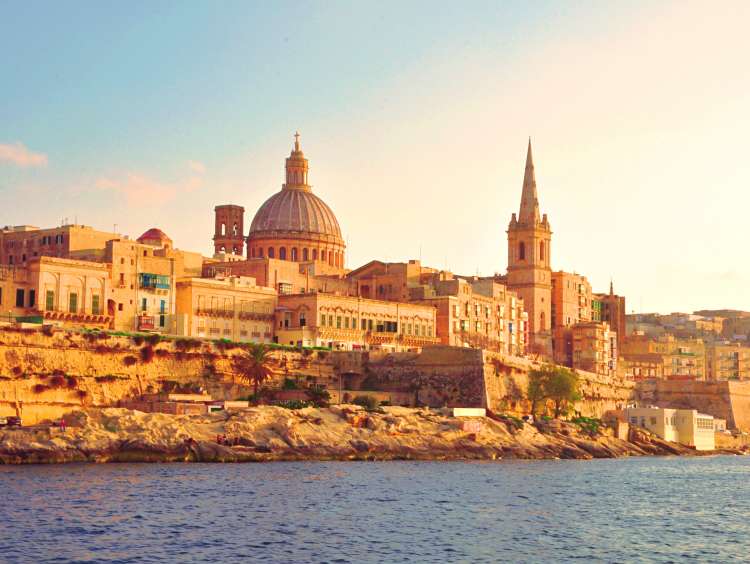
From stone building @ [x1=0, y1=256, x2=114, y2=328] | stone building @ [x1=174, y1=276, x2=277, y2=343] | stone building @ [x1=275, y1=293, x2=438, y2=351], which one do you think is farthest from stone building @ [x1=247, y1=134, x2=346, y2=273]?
stone building @ [x1=0, y1=256, x2=114, y2=328]

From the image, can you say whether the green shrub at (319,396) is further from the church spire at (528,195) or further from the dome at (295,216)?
the church spire at (528,195)

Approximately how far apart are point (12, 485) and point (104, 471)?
5.87 meters

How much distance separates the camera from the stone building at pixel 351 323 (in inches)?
3098

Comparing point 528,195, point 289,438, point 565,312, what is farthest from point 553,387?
point 528,195

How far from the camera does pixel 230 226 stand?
115 m

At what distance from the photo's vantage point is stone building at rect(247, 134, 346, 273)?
354ft

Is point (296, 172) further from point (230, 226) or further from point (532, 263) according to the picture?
point (532, 263)

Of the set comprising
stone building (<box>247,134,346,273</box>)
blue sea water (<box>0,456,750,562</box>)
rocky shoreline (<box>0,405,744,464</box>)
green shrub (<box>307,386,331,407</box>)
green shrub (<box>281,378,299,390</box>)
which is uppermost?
stone building (<box>247,134,346,273</box>)

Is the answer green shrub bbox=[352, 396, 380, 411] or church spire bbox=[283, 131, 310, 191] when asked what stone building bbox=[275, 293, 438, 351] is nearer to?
green shrub bbox=[352, 396, 380, 411]

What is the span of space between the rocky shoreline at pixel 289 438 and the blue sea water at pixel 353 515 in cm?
200

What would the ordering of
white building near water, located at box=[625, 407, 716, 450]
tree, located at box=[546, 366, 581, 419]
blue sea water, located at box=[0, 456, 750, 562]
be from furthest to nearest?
1. white building near water, located at box=[625, 407, 716, 450]
2. tree, located at box=[546, 366, 581, 419]
3. blue sea water, located at box=[0, 456, 750, 562]

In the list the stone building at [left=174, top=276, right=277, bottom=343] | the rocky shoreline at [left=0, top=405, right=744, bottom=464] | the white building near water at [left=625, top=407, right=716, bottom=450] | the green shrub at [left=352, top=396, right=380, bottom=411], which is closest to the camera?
the rocky shoreline at [left=0, top=405, right=744, bottom=464]

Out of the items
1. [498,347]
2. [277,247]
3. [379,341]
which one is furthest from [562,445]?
[277,247]

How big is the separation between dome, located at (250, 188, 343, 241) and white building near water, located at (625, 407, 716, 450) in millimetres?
35555
